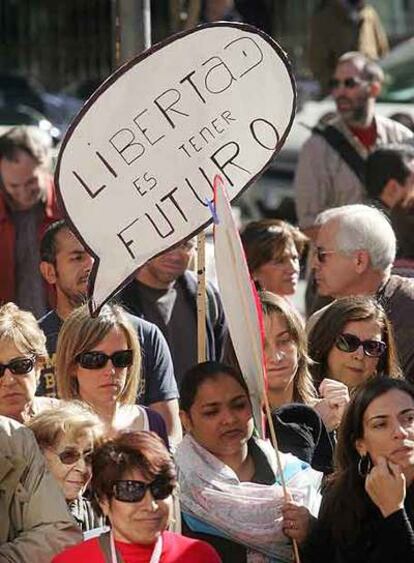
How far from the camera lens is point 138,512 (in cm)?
627

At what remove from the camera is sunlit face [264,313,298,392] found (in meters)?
7.87

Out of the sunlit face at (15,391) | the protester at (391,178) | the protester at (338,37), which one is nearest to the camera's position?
the sunlit face at (15,391)

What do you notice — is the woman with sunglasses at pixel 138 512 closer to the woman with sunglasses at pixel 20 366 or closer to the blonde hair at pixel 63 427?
the blonde hair at pixel 63 427

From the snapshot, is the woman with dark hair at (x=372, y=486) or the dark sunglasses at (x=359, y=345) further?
the dark sunglasses at (x=359, y=345)

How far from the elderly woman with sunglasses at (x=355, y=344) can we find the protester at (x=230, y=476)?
90cm

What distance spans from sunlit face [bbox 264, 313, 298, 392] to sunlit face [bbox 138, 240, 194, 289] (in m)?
1.26

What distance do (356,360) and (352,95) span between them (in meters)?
4.59

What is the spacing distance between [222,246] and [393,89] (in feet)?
32.9

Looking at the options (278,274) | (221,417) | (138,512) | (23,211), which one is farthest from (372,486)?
(23,211)

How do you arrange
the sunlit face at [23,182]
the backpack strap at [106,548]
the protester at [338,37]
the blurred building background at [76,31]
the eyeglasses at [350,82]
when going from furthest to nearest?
1. the blurred building background at [76,31]
2. the protester at [338,37]
3. the eyeglasses at [350,82]
4. the sunlit face at [23,182]
5. the backpack strap at [106,548]

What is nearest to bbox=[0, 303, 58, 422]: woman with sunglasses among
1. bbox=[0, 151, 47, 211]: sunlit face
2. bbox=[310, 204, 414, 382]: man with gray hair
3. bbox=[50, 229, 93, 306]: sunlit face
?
bbox=[50, 229, 93, 306]: sunlit face

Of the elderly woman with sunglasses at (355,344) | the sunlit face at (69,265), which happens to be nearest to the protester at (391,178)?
the sunlit face at (69,265)

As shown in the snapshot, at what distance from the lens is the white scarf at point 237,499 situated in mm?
6910

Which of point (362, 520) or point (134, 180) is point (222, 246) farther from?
point (362, 520)
